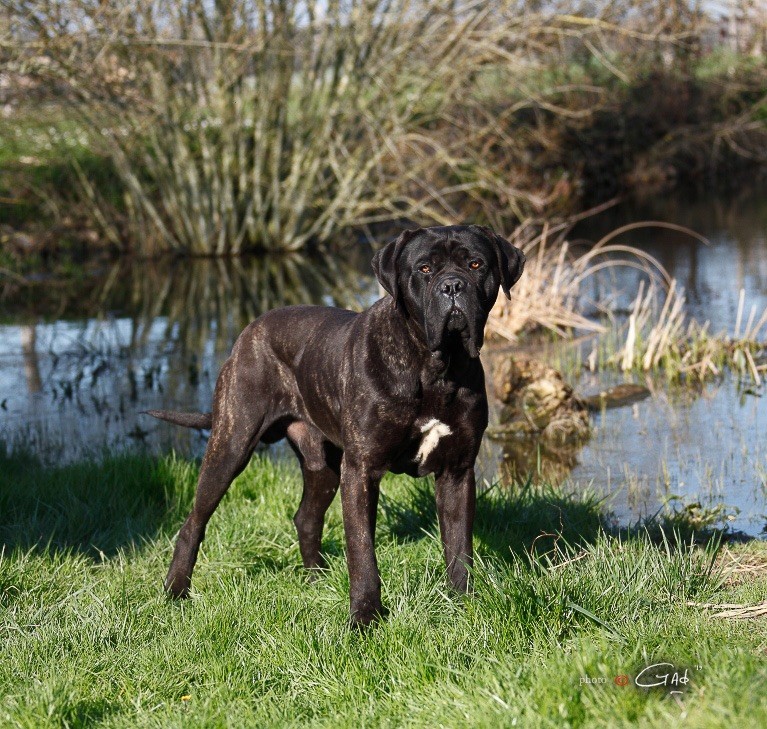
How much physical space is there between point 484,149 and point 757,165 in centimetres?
1677

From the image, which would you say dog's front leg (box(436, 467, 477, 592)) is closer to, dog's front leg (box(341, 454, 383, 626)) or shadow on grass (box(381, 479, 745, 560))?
dog's front leg (box(341, 454, 383, 626))

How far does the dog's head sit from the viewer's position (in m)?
4.55

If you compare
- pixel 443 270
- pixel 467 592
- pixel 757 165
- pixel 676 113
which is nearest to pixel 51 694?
pixel 467 592

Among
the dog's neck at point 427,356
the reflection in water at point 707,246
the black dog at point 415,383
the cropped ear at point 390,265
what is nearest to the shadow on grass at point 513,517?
the black dog at point 415,383

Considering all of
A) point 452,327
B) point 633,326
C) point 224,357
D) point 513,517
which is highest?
point 452,327

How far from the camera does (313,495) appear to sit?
18.6 feet

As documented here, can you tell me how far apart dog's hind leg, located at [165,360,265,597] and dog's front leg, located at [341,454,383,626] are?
76cm

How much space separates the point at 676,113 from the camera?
3041cm

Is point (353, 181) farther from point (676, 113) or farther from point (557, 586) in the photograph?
point (557, 586)

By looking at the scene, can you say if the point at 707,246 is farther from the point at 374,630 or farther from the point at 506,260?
the point at 374,630

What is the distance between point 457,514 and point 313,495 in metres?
0.97

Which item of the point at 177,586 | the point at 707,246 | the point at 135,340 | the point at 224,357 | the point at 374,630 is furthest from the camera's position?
the point at 707,246

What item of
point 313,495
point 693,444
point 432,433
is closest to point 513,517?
point 313,495

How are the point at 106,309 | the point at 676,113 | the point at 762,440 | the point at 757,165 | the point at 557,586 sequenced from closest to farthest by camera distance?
1. the point at 557,586
2. the point at 762,440
3. the point at 106,309
4. the point at 676,113
5. the point at 757,165
